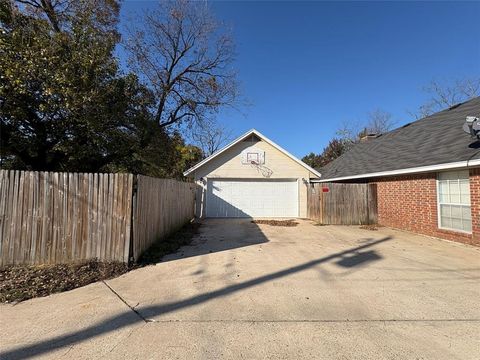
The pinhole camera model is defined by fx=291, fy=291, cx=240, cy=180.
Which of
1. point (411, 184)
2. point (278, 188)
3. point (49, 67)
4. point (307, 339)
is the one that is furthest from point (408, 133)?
point (49, 67)

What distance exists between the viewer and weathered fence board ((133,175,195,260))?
6.21m

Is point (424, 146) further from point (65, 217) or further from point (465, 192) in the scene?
point (65, 217)

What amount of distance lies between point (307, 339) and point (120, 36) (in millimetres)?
16601

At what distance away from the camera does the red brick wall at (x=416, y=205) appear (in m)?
7.96

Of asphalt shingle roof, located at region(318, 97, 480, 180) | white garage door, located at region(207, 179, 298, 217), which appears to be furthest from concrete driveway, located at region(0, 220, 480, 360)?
white garage door, located at region(207, 179, 298, 217)

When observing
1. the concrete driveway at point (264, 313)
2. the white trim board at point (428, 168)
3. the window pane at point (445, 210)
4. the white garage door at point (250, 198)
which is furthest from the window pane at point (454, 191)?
the white garage door at point (250, 198)

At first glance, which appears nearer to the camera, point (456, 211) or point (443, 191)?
point (456, 211)

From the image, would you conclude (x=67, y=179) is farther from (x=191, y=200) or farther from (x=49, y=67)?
(x=191, y=200)

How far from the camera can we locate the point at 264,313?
3775 millimetres

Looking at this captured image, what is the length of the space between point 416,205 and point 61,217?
10878 millimetres

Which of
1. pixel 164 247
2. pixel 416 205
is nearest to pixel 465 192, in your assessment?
pixel 416 205

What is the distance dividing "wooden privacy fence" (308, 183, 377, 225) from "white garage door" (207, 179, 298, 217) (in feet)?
10.1

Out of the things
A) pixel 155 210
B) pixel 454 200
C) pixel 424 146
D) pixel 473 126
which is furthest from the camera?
pixel 424 146

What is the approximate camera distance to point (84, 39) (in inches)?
371
